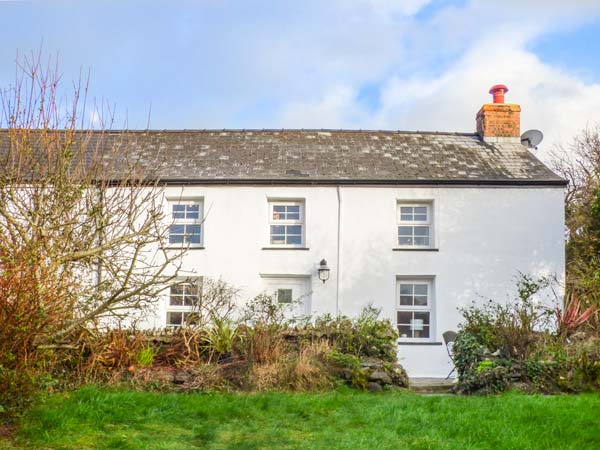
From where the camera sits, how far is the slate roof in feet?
54.2

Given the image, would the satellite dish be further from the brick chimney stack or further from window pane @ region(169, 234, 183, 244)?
window pane @ region(169, 234, 183, 244)

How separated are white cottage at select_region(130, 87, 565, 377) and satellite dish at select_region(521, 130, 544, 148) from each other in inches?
74.0

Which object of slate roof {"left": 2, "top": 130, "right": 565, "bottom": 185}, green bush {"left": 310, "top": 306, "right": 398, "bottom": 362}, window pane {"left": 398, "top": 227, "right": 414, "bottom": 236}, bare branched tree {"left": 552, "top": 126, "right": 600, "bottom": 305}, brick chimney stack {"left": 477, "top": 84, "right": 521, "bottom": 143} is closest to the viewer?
green bush {"left": 310, "top": 306, "right": 398, "bottom": 362}

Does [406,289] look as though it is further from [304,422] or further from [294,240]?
[304,422]

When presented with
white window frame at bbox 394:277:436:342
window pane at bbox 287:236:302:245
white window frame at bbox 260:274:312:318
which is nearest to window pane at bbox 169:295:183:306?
white window frame at bbox 260:274:312:318

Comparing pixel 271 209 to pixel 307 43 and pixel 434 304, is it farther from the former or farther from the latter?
pixel 307 43

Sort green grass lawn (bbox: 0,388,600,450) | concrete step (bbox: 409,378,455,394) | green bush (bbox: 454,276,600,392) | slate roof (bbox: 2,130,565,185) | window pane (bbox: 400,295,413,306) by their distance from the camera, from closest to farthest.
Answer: green grass lawn (bbox: 0,388,600,450) < green bush (bbox: 454,276,600,392) < concrete step (bbox: 409,378,455,394) < window pane (bbox: 400,295,413,306) < slate roof (bbox: 2,130,565,185)

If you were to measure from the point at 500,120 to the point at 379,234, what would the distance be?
5600mm

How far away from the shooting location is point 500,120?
18.7m

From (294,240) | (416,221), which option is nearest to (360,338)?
(294,240)

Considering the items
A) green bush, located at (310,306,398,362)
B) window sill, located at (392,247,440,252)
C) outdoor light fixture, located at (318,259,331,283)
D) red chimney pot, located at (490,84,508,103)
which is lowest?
green bush, located at (310,306,398,362)

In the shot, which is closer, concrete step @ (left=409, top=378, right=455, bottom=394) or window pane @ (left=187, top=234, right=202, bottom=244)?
concrete step @ (left=409, top=378, right=455, bottom=394)

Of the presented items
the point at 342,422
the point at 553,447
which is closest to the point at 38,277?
the point at 342,422

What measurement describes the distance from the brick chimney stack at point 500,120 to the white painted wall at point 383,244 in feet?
8.75
